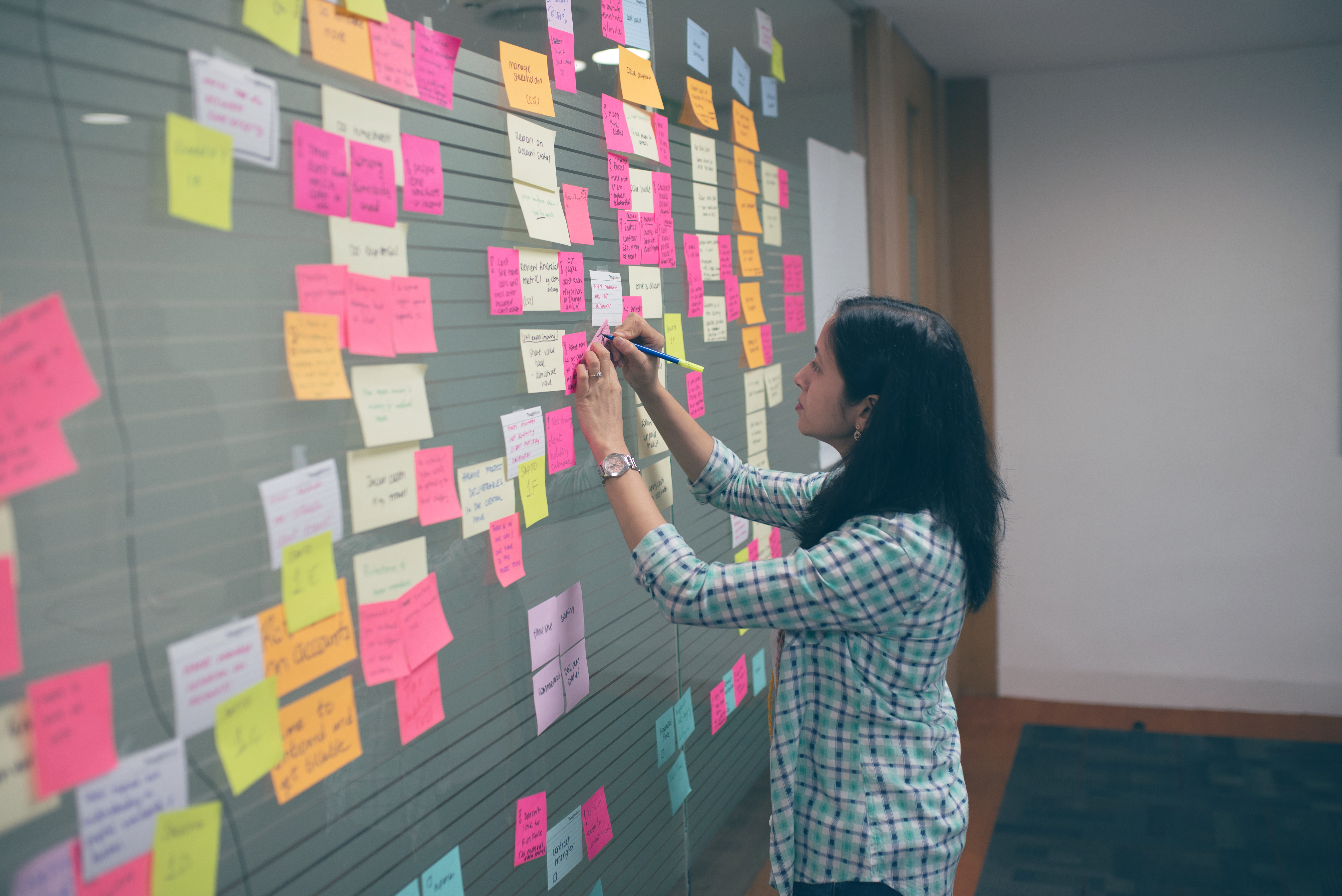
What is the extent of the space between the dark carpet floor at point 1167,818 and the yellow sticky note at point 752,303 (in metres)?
1.71

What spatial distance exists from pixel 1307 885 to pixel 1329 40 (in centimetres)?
284

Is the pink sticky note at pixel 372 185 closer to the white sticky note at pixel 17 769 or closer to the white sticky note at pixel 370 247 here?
the white sticky note at pixel 370 247

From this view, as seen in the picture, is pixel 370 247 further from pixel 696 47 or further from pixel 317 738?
pixel 696 47

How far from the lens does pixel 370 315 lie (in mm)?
927

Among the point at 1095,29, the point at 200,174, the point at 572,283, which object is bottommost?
the point at 572,283

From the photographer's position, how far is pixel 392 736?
97cm

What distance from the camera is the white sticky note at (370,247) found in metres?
0.90

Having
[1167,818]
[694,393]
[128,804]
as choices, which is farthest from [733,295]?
[1167,818]

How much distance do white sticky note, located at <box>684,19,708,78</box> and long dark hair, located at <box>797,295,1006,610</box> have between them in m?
0.62

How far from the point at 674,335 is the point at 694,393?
0.43 ft

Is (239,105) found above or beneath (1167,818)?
above

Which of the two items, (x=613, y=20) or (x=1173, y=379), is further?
(x=1173, y=379)

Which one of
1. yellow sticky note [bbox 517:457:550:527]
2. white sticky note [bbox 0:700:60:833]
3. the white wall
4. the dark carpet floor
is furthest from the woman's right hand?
the white wall

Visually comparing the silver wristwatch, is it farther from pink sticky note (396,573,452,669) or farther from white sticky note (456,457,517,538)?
pink sticky note (396,573,452,669)
